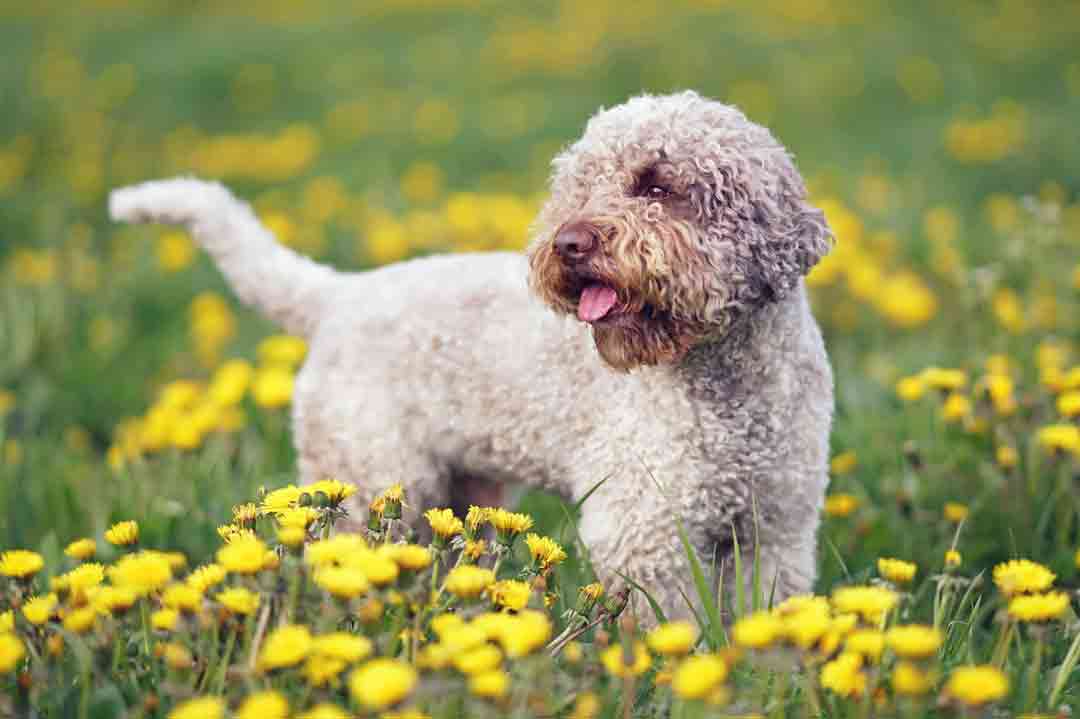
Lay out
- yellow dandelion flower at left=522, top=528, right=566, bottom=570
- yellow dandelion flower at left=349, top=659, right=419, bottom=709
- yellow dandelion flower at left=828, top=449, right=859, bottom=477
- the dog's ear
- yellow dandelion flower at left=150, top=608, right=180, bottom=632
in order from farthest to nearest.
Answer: yellow dandelion flower at left=828, top=449, right=859, bottom=477, the dog's ear, yellow dandelion flower at left=522, top=528, right=566, bottom=570, yellow dandelion flower at left=150, top=608, right=180, bottom=632, yellow dandelion flower at left=349, top=659, right=419, bottom=709

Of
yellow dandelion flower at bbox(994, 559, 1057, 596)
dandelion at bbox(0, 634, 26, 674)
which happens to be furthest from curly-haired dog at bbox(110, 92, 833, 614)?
dandelion at bbox(0, 634, 26, 674)

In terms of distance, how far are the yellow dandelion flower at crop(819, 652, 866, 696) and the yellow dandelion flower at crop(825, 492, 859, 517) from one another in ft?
5.81

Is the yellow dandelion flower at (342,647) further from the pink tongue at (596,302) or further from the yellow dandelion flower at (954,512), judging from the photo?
the yellow dandelion flower at (954,512)

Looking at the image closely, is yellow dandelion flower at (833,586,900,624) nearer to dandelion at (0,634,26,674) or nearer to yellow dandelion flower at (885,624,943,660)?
yellow dandelion flower at (885,624,943,660)

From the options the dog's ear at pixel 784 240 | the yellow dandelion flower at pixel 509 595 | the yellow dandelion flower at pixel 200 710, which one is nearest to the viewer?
the yellow dandelion flower at pixel 200 710

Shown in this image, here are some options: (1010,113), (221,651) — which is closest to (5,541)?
(221,651)

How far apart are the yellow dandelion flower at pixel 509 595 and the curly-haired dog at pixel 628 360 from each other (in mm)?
625

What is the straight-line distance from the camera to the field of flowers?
205 cm

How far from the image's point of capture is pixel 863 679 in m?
1.99

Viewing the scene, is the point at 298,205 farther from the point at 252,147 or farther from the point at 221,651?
the point at 221,651

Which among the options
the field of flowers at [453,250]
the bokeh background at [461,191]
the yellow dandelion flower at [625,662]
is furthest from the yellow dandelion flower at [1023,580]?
the bokeh background at [461,191]

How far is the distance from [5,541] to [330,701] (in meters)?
2.32

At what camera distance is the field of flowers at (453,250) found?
205cm

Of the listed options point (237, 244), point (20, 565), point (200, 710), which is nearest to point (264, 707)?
point (200, 710)
